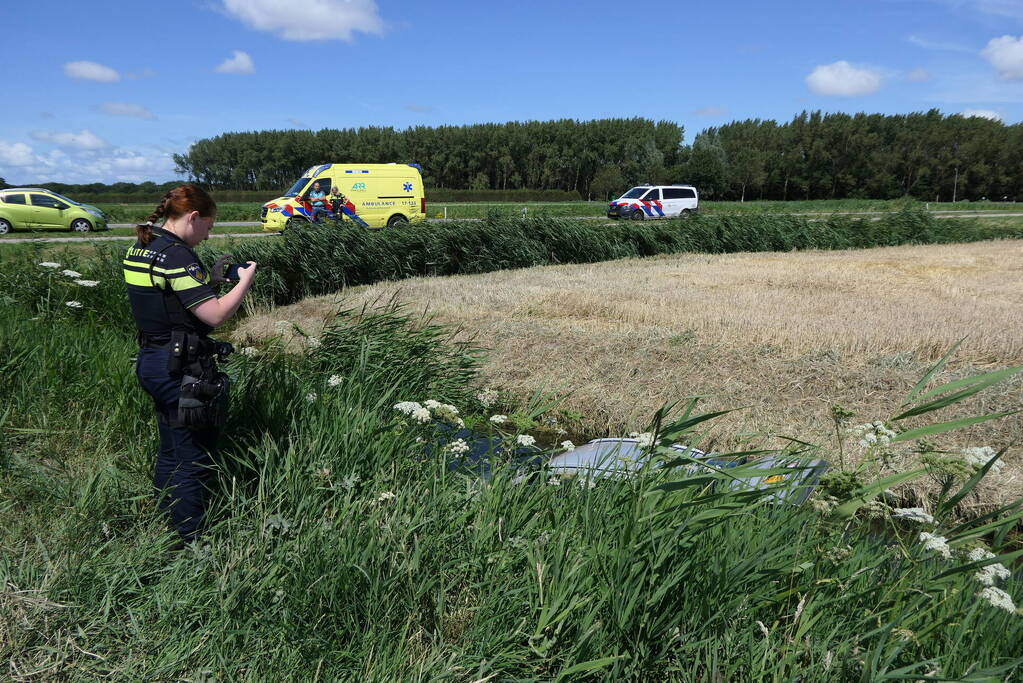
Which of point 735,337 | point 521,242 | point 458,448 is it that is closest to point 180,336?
point 458,448

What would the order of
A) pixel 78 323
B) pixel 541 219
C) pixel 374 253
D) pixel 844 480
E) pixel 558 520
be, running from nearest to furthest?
pixel 844 480 → pixel 558 520 → pixel 78 323 → pixel 374 253 → pixel 541 219

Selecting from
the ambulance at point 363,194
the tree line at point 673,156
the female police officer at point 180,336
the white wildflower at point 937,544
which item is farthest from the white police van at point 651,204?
the tree line at point 673,156

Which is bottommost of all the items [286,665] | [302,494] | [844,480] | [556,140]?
[286,665]

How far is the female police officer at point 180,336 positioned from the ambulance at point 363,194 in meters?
19.2

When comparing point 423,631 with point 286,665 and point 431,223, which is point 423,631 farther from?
point 431,223

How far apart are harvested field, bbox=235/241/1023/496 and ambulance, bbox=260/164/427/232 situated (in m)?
10.8

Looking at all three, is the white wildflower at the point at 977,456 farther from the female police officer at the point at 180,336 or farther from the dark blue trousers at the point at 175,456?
the dark blue trousers at the point at 175,456

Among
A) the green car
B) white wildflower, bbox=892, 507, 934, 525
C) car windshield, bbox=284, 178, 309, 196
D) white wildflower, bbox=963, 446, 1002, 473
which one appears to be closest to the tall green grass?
white wildflower, bbox=892, 507, 934, 525

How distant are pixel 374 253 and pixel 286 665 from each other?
10.8 m

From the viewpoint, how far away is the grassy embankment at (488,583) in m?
2.28

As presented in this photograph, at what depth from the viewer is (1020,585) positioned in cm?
272

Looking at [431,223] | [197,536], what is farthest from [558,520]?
[431,223]

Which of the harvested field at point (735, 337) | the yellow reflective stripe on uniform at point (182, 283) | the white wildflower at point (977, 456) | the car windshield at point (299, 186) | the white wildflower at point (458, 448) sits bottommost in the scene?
the harvested field at point (735, 337)

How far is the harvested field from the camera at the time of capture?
20.7 ft
